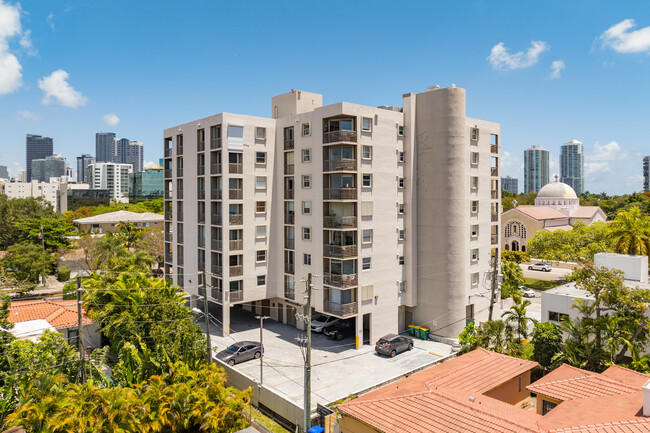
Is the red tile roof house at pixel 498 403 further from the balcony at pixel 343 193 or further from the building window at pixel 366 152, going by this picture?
the building window at pixel 366 152

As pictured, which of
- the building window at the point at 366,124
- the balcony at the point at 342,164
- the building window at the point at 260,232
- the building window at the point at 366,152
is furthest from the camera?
the building window at the point at 260,232

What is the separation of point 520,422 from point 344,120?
26649 mm

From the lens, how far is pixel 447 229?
40906mm

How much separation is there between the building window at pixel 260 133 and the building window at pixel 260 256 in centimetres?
1099

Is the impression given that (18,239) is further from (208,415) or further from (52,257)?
(208,415)

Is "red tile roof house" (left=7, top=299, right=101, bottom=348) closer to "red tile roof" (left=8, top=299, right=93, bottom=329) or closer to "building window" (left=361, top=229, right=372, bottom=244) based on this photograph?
"red tile roof" (left=8, top=299, right=93, bottom=329)

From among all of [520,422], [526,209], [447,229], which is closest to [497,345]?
[447,229]

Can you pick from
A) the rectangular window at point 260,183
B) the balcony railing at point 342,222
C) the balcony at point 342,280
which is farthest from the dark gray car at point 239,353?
the rectangular window at point 260,183

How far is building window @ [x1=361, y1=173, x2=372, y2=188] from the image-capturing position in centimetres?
3856

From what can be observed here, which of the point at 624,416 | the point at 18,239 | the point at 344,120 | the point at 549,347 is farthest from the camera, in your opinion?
the point at 18,239

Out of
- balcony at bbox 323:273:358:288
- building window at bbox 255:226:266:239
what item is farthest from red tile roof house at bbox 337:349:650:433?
building window at bbox 255:226:266:239

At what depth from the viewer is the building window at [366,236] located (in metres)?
38.5

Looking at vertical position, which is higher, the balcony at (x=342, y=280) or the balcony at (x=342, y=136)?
the balcony at (x=342, y=136)

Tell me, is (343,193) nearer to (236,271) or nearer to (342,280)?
(342,280)
